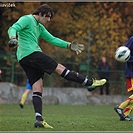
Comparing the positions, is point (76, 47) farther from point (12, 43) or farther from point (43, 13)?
point (12, 43)

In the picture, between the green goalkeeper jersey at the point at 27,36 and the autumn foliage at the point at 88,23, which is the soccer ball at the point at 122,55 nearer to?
the green goalkeeper jersey at the point at 27,36

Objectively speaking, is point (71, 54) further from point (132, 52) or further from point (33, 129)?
point (33, 129)

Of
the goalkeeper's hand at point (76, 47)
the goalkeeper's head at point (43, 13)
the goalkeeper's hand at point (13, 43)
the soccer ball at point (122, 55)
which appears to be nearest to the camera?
the goalkeeper's hand at point (13, 43)

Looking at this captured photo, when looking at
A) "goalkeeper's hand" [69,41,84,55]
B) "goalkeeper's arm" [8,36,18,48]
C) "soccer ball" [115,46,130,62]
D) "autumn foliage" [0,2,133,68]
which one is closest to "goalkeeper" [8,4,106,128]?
"goalkeeper's arm" [8,36,18,48]

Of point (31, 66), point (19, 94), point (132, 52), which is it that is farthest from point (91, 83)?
point (19, 94)

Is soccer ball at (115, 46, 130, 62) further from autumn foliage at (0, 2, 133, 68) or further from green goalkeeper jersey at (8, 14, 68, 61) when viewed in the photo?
autumn foliage at (0, 2, 133, 68)

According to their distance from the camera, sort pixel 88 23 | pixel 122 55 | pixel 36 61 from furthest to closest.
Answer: pixel 88 23, pixel 122 55, pixel 36 61

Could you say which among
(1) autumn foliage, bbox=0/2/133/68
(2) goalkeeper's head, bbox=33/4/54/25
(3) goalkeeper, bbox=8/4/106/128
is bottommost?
(3) goalkeeper, bbox=8/4/106/128

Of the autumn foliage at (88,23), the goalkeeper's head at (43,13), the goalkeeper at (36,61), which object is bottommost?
the goalkeeper at (36,61)

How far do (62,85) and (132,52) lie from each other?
11861 mm

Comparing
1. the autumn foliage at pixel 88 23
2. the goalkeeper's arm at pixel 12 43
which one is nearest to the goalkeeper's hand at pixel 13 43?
the goalkeeper's arm at pixel 12 43

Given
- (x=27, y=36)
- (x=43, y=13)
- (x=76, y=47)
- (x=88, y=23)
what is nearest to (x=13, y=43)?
(x=27, y=36)

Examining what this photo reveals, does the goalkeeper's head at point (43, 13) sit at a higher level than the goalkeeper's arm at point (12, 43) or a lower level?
higher

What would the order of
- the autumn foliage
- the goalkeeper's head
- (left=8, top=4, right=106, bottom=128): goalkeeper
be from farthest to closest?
the autumn foliage → the goalkeeper's head → (left=8, top=4, right=106, bottom=128): goalkeeper
